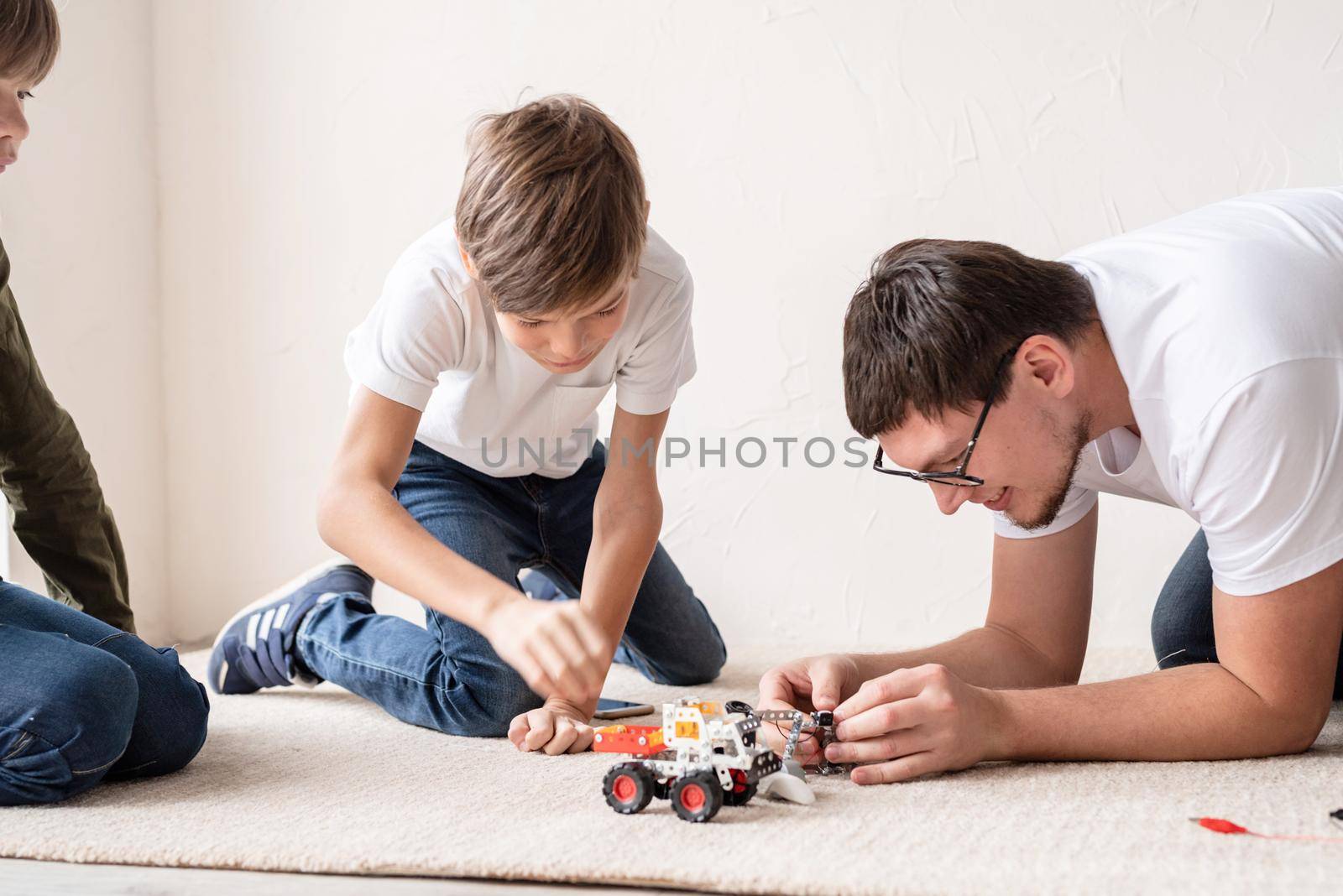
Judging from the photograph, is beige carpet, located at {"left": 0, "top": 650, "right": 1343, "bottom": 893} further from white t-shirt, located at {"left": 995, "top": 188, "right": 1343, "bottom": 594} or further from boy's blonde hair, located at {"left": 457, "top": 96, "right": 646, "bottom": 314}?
boy's blonde hair, located at {"left": 457, "top": 96, "right": 646, "bottom": 314}

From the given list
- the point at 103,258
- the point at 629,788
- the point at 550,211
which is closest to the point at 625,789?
the point at 629,788

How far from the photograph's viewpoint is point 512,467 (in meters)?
1.60

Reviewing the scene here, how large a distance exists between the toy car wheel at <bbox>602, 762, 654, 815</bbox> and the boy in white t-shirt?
10 cm

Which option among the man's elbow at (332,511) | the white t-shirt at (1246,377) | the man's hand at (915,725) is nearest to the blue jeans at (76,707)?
the man's elbow at (332,511)

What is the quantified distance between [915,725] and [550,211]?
61 cm

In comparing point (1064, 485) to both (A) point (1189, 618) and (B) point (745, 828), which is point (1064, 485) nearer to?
(A) point (1189, 618)

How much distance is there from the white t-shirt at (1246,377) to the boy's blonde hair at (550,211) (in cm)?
51

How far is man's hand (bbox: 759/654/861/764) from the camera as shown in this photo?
1.16 metres

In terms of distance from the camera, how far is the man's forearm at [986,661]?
1285 millimetres

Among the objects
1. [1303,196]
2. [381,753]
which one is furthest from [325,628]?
[1303,196]

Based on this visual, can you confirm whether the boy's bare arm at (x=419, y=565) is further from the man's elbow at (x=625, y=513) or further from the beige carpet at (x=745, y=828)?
the man's elbow at (x=625, y=513)

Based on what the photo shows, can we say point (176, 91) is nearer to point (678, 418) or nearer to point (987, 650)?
point (678, 418)

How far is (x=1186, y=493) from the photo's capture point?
3.65 ft

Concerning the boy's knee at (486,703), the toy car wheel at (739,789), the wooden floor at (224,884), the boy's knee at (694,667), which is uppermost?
the toy car wheel at (739,789)
